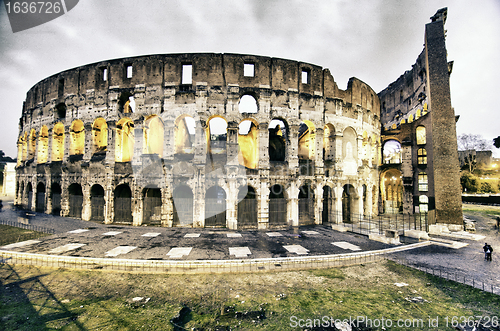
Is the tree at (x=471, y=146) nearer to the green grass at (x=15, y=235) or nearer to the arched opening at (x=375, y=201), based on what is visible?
the arched opening at (x=375, y=201)

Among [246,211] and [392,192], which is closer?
[246,211]

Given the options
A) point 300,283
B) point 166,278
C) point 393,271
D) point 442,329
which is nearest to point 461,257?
point 393,271

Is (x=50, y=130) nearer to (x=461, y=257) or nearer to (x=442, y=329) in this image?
(x=442, y=329)

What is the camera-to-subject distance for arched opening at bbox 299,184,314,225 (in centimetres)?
1638

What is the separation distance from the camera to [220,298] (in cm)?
612

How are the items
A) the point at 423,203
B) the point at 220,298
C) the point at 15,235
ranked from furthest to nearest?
1. the point at 423,203
2. the point at 15,235
3. the point at 220,298

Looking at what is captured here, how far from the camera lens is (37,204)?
A: 19531mm

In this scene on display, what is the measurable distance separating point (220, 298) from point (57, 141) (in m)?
22.7

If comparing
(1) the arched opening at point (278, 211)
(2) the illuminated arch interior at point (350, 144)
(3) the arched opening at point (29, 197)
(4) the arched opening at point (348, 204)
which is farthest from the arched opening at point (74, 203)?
(2) the illuminated arch interior at point (350, 144)

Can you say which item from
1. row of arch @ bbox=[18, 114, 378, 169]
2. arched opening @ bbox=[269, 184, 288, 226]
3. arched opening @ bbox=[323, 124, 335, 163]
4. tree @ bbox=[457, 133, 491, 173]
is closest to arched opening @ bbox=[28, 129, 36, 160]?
row of arch @ bbox=[18, 114, 378, 169]

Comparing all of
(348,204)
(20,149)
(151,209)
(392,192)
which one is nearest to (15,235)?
(151,209)

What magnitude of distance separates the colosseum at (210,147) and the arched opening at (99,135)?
96 mm

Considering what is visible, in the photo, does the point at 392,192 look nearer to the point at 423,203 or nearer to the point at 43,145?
the point at 423,203

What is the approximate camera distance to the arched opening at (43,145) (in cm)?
1978
